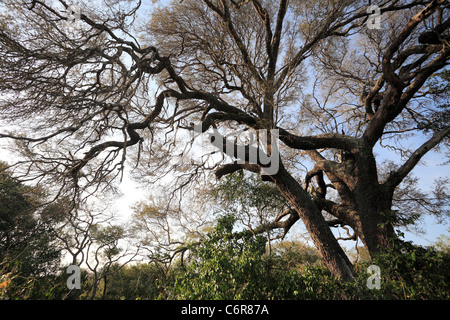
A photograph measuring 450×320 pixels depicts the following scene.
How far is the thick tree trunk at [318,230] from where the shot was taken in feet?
14.0

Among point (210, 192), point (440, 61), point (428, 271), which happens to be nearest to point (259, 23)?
point (440, 61)

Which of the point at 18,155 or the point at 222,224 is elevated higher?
the point at 18,155

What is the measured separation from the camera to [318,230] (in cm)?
457

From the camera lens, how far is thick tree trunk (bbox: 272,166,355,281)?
4.27 meters

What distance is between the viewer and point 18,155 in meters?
4.59

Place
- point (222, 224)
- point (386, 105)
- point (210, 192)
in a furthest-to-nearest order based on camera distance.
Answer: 1. point (210, 192)
2. point (386, 105)
3. point (222, 224)

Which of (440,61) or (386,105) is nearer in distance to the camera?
(440,61)

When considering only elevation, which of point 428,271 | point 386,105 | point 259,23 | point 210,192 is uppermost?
point 259,23

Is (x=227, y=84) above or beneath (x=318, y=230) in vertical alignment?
above

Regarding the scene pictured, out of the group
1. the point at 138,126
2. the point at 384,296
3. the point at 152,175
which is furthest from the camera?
the point at 152,175
